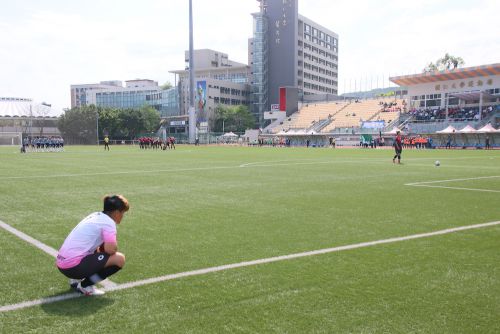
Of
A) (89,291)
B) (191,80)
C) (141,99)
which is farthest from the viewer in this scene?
(141,99)

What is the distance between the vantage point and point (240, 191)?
43.5 ft

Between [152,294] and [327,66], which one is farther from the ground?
[327,66]

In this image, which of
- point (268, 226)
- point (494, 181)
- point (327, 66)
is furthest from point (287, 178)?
point (327, 66)

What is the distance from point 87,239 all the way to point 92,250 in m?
0.14

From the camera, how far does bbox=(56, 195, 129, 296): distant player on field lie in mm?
4727

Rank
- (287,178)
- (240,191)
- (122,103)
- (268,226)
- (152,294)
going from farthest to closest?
(122,103) → (287,178) → (240,191) → (268,226) → (152,294)

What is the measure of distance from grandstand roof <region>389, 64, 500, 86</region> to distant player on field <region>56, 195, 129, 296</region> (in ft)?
225

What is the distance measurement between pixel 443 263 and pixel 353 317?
234 cm

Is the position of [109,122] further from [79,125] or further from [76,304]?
[76,304]

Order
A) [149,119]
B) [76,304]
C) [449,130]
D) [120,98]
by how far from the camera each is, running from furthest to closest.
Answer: [120,98], [149,119], [449,130], [76,304]

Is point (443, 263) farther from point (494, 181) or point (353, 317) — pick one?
point (494, 181)

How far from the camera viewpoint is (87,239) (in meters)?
4.74

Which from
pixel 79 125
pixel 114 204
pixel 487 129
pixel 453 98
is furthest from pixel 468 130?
pixel 79 125

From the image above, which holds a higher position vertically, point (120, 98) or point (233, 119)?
point (120, 98)
